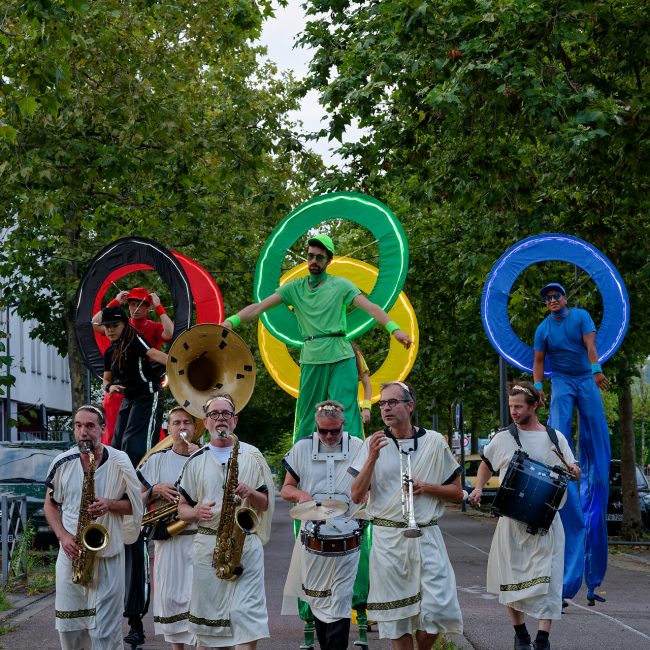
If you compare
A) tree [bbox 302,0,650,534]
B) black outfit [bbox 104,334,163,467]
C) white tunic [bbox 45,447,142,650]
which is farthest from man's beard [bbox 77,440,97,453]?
tree [bbox 302,0,650,534]

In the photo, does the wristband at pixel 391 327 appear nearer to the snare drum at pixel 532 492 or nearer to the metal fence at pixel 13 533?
the snare drum at pixel 532 492

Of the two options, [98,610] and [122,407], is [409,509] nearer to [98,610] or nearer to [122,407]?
[98,610]

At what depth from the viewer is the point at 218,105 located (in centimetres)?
2958

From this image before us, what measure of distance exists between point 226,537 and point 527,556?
2.52m

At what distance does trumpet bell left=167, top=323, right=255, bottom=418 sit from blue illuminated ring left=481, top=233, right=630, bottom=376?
295 centimetres

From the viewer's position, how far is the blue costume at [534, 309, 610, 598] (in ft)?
37.0

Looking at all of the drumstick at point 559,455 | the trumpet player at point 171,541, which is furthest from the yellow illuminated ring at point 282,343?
the drumstick at point 559,455

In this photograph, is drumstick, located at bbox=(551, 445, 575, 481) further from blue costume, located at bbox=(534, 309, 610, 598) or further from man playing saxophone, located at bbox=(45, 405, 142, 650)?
man playing saxophone, located at bbox=(45, 405, 142, 650)

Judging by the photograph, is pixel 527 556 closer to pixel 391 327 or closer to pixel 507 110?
pixel 391 327

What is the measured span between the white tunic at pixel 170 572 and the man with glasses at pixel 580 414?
3.54 m

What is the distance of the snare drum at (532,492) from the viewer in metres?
9.52

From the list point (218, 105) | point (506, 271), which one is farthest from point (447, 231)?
point (506, 271)

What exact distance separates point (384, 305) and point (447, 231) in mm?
21353

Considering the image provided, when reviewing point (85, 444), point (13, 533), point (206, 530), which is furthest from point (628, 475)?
point (85, 444)
